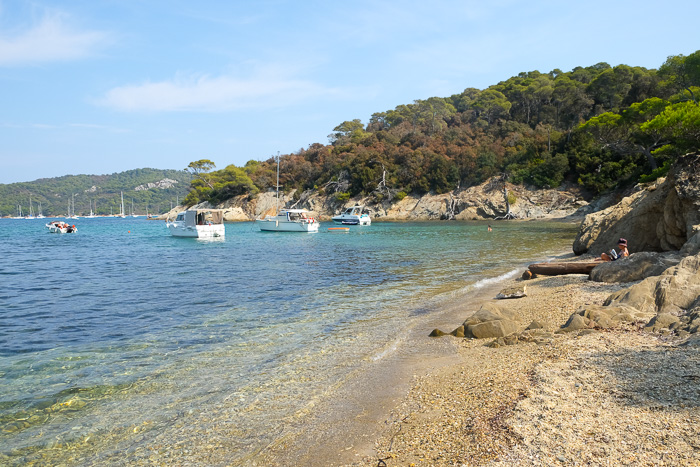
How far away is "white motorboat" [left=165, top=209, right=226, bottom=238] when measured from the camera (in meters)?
44.1

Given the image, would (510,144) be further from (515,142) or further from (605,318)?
(605,318)

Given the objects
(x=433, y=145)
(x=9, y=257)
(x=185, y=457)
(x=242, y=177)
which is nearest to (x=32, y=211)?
(x=242, y=177)

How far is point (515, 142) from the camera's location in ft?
254

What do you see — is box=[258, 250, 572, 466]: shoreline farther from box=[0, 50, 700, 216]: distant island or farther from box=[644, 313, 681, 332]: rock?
box=[0, 50, 700, 216]: distant island

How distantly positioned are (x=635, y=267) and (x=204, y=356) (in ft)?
36.5

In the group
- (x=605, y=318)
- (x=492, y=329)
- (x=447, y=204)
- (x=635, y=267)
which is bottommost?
(x=492, y=329)

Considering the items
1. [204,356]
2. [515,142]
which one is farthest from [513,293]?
[515,142]

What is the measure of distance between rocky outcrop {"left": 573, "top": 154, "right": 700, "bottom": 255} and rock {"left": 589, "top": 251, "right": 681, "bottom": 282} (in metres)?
2.02

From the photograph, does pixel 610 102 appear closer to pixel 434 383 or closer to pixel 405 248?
pixel 405 248

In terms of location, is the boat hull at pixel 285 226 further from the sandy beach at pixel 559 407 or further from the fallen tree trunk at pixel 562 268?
the sandy beach at pixel 559 407

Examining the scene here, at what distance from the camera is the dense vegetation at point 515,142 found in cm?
4922

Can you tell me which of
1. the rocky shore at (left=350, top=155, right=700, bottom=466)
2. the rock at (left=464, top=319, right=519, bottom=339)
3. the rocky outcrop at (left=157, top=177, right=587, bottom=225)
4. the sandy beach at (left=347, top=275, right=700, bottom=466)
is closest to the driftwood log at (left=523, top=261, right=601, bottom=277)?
the rocky shore at (left=350, top=155, right=700, bottom=466)

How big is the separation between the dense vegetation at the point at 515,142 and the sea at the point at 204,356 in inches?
1228

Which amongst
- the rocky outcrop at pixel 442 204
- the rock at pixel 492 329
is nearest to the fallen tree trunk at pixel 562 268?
the rock at pixel 492 329
